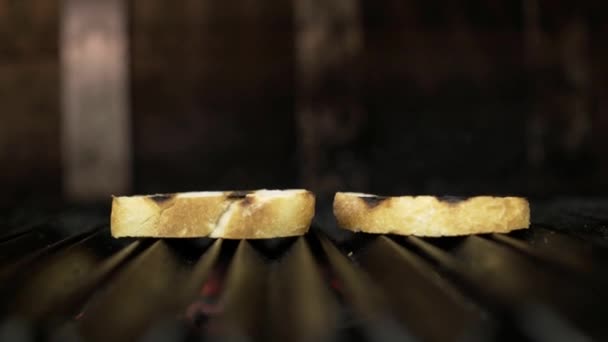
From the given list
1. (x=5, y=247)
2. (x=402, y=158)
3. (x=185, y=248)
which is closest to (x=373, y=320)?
(x=185, y=248)

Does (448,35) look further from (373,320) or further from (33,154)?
(373,320)

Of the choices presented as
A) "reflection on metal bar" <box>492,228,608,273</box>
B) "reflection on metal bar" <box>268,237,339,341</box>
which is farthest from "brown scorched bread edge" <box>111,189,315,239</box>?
"reflection on metal bar" <box>492,228,608,273</box>

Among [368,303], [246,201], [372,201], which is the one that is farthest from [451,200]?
[368,303]

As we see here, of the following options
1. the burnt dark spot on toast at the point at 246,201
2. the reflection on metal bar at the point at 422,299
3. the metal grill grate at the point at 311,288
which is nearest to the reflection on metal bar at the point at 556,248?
the metal grill grate at the point at 311,288

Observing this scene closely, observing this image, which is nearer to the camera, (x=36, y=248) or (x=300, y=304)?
(x=300, y=304)

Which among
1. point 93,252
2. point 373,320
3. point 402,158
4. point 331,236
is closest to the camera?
point 373,320

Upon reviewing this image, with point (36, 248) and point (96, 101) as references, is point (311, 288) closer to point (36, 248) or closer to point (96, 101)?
point (36, 248)
